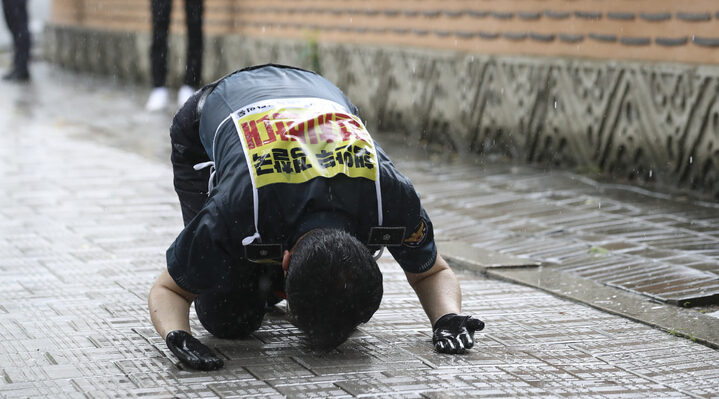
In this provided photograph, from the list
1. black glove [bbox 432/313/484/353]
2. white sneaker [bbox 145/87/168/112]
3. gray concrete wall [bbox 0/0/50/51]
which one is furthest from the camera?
gray concrete wall [bbox 0/0/50/51]

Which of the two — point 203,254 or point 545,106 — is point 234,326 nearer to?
point 203,254

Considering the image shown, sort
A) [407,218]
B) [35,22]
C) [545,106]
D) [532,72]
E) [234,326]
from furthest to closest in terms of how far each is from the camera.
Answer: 1. [35,22]
2. [532,72]
3. [545,106]
4. [234,326]
5. [407,218]

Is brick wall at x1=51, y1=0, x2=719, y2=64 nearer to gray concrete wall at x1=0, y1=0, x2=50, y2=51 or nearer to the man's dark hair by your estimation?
the man's dark hair

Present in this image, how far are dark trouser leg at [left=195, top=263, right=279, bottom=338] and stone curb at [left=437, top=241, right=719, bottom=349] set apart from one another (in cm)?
154

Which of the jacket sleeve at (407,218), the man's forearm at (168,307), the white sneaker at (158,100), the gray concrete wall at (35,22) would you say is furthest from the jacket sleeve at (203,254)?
the gray concrete wall at (35,22)

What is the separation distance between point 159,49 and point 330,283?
984 cm

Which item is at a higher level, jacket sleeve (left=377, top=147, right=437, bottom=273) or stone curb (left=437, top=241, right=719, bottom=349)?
jacket sleeve (left=377, top=147, right=437, bottom=273)

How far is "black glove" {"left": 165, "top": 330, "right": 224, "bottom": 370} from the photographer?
383 cm

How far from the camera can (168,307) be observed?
3.99 metres

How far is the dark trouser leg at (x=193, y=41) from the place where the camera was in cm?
1255

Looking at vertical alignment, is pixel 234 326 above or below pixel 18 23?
below

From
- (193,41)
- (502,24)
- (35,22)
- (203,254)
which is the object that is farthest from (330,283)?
(35,22)

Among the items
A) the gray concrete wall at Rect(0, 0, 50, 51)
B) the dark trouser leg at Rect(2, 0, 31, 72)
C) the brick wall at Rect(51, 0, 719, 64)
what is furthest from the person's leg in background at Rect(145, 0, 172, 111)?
the gray concrete wall at Rect(0, 0, 50, 51)

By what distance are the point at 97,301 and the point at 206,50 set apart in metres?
10.3
